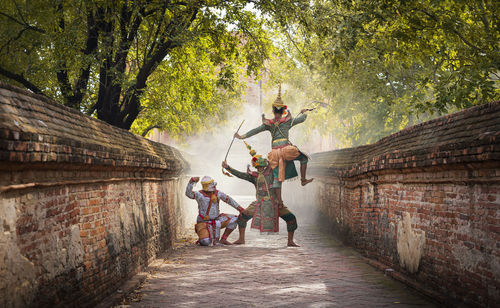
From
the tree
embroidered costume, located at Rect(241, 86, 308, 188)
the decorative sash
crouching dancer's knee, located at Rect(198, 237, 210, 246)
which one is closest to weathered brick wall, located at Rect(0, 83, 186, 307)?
crouching dancer's knee, located at Rect(198, 237, 210, 246)

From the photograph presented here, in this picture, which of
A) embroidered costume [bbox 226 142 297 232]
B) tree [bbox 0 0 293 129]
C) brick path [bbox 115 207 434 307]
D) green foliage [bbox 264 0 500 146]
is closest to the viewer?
brick path [bbox 115 207 434 307]

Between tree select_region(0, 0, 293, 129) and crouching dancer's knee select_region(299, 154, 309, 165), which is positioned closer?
crouching dancer's knee select_region(299, 154, 309, 165)

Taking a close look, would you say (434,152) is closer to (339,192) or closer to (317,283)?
(317,283)

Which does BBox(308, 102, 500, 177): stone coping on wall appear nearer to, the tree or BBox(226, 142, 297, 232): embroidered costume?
BBox(226, 142, 297, 232): embroidered costume

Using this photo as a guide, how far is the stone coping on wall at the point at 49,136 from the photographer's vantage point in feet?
12.1

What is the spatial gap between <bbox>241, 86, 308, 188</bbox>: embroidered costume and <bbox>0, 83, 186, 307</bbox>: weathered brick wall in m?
3.78

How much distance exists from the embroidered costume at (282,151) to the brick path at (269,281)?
1640 millimetres

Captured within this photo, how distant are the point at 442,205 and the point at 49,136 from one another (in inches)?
174

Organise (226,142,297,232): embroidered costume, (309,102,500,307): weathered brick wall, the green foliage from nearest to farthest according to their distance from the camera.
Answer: (309,102,500,307): weathered brick wall
the green foliage
(226,142,297,232): embroidered costume

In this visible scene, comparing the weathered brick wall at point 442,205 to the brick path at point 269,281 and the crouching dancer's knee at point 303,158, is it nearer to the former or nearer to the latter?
the brick path at point 269,281

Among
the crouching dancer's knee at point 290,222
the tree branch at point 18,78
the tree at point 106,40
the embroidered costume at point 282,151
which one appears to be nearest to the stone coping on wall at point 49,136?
the embroidered costume at point 282,151

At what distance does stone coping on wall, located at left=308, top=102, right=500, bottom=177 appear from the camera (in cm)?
492

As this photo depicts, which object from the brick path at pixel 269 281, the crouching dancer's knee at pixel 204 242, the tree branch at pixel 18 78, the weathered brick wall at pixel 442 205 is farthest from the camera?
the tree branch at pixel 18 78

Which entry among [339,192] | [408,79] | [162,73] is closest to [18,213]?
[339,192]
